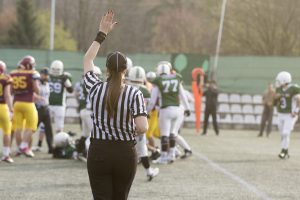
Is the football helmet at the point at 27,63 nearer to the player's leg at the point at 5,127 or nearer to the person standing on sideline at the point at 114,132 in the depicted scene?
the player's leg at the point at 5,127

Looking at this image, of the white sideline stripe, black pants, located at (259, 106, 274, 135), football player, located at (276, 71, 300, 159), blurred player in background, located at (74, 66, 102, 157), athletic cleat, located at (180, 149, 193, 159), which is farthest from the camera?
black pants, located at (259, 106, 274, 135)

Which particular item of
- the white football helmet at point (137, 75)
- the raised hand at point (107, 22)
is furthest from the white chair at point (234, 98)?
the raised hand at point (107, 22)

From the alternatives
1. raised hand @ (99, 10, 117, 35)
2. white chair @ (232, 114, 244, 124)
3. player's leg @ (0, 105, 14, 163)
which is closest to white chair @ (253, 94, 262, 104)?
white chair @ (232, 114, 244, 124)

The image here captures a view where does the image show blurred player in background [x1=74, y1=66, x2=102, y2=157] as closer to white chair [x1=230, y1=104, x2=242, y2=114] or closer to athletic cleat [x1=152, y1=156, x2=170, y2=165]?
athletic cleat [x1=152, y1=156, x2=170, y2=165]

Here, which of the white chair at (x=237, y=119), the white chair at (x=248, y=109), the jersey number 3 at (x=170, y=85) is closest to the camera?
the jersey number 3 at (x=170, y=85)

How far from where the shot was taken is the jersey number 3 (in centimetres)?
1436

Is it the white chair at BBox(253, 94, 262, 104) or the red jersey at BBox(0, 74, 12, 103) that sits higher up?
the red jersey at BBox(0, 74, 12, 103)

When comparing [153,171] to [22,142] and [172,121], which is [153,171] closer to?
[172,121]

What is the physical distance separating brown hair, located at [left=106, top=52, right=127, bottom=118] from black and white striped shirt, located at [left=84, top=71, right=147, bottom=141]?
46 millimetres

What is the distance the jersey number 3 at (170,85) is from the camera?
1436 centimetres

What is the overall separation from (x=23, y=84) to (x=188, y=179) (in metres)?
4.10

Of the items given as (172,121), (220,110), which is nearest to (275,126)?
(220,110)

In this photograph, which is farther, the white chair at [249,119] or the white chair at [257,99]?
the white chair at [249,119]

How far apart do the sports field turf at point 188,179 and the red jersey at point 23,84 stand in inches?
45.8
